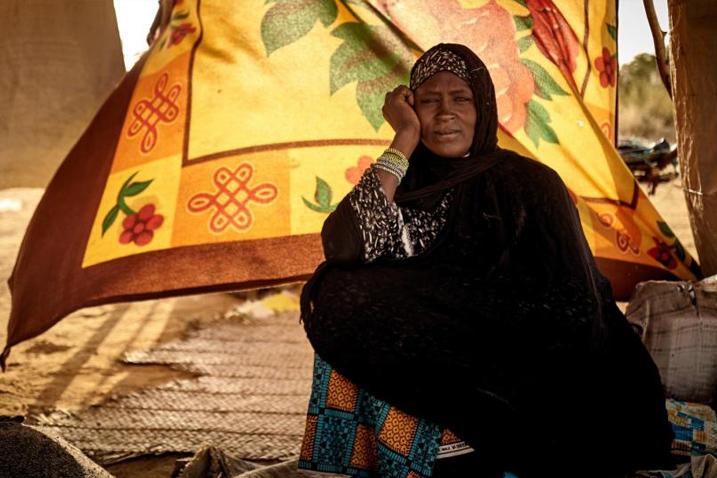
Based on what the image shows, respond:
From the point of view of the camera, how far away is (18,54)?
181 inches

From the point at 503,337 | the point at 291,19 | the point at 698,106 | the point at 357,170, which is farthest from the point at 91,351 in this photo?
the point at 698,106

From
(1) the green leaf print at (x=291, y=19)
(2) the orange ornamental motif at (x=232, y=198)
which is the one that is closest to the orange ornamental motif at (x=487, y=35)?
(1) the green leaf print at (x=291, y=19)

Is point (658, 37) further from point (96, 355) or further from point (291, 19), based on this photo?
point (96, 355)

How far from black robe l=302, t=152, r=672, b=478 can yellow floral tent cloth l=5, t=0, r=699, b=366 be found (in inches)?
35.8

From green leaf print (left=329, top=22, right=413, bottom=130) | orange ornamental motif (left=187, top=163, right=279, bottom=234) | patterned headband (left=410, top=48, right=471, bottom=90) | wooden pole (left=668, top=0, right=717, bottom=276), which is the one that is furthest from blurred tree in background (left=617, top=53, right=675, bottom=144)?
patterned headband (left=410, top=48, right=471, bottom=90)

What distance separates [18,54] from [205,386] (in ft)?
9.73

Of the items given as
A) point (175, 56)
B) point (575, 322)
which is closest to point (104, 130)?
point (175, 56)

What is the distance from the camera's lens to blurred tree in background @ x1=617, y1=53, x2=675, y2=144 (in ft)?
42.7

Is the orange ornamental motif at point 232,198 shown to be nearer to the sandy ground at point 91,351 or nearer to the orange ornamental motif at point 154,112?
the orange ornamental motif at point 154,112

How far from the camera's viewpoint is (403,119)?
1687 millimetres

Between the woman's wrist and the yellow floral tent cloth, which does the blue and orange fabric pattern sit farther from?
the yellow floral tent cloth

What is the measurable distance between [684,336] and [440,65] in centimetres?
110

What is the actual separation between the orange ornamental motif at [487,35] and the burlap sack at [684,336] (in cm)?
79

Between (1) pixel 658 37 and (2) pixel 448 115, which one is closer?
(2) pixel 448 115
